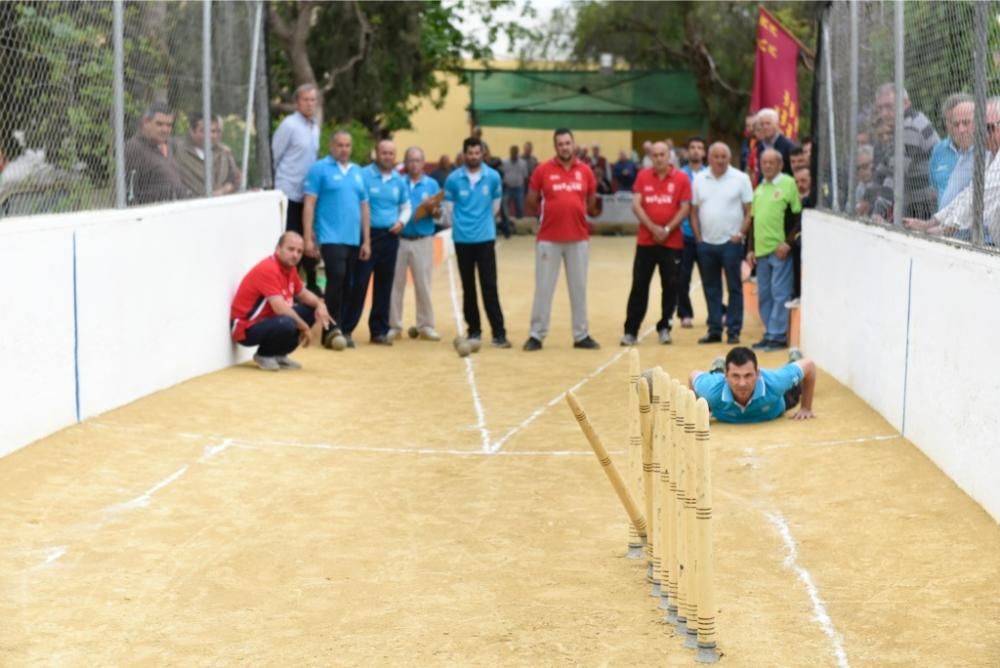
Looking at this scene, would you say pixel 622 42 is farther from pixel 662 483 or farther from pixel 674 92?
pixel 662 483

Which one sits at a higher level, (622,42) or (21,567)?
(622,42)

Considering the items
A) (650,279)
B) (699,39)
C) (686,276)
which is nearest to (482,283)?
(650,279)

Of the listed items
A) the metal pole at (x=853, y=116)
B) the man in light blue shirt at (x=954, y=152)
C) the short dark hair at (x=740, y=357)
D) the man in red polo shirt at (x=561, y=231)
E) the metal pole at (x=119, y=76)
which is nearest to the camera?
the man in light blue shirt at (x=954, y=152)

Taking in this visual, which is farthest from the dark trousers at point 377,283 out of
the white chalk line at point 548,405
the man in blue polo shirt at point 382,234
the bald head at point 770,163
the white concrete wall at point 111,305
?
the bald head at point 770,163

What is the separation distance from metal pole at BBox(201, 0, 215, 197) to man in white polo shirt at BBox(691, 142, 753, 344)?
15.8ft

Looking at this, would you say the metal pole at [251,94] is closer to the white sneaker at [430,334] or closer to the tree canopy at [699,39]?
the white sneaker at [430,334]

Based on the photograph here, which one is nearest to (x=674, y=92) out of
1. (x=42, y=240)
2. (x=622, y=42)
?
(x=622, y=42)

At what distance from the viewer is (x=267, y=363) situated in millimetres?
13891

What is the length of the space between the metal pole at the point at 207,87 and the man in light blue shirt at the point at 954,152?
621 cm

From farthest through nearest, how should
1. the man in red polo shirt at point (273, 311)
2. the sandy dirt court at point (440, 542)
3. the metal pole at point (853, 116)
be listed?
the man in red polo shirt at point (273, 311) → the metal pole at point (853, 116) → the sandy dirt court at point (440, 542)

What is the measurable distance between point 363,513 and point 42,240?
2.72 meters

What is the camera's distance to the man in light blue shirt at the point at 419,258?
54.6 feet

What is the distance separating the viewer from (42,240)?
32.5 ft

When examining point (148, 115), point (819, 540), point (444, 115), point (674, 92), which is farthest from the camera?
point (444, 115)
